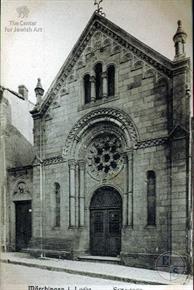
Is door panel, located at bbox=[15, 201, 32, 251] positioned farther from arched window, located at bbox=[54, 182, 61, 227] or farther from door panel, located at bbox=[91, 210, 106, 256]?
door panel, located at bbox=[91, 210, 106, 256]

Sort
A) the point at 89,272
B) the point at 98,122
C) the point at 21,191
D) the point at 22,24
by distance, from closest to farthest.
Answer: the point at 89,272 → the point at 22,24 → the point at 98,122 → the point at 21,191

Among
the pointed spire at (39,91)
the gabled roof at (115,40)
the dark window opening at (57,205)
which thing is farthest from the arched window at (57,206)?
the pointed spire at (39,91)

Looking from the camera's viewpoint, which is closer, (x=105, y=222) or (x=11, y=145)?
(x=105, y=222)

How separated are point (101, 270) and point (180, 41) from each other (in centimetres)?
310

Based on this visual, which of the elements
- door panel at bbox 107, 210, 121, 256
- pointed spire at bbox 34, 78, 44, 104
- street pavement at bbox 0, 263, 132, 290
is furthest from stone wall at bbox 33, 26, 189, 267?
street pavement at bbox 0, 263, 132, 290

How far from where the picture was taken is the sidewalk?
443cm

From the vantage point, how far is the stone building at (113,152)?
4.57 meters

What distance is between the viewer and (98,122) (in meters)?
5.22

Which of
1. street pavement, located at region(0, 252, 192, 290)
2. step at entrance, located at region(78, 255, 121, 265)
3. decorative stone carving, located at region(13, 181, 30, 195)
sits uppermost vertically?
decorative stone carving, located at region(13, 181, 30, 195)

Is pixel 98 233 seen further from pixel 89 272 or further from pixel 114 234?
pixel 89 272

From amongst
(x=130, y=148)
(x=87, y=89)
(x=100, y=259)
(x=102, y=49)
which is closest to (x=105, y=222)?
(x=100, y=259)

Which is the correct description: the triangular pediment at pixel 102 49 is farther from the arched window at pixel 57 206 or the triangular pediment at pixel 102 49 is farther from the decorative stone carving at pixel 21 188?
the arched window at pixel 57 206

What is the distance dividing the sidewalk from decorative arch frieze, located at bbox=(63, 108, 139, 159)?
1.54 metres

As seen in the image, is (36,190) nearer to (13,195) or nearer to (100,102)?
(13,195)
